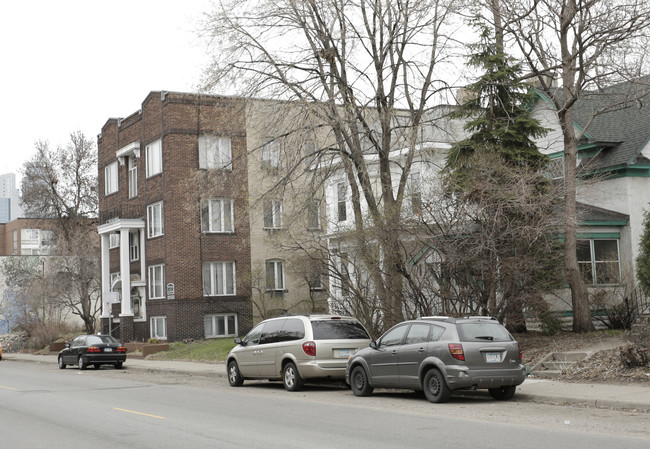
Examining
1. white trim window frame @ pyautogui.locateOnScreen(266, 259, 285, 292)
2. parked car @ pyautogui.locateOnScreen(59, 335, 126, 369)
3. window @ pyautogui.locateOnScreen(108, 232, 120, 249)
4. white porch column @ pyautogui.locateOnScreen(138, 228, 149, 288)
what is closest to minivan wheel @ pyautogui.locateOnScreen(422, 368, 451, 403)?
parked car @ pyautogui.locateOnScreen(59, 335, 126, 369)

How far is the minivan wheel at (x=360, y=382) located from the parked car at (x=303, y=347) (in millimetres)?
899

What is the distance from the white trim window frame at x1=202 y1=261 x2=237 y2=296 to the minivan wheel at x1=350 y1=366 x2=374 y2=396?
68.2 ft

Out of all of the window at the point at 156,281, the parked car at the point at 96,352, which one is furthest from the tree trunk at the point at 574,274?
the window at the point at 156,281

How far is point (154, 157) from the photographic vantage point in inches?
1460

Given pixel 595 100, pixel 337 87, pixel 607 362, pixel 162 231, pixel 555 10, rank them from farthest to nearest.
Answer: pixel 162 231
pixel 595 100
pixel 337 87
pixel 555 10
pixel 607 362

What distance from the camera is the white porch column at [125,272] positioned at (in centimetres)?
3791

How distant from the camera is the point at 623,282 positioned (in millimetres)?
24516

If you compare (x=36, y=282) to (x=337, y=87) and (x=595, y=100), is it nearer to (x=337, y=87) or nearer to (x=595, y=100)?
(x=337, y=87)

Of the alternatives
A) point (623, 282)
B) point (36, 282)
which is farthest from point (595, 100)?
point (36, 282)

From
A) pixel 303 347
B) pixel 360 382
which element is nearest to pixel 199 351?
pixel 303 347

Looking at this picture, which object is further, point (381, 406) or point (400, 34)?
point (400, 34)

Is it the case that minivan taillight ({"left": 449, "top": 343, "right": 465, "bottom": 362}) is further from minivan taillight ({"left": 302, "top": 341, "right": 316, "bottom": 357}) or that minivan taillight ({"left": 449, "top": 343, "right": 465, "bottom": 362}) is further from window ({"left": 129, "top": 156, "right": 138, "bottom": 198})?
window ({"left": 129, "top": 156, "right": 138, "bottom": 198})

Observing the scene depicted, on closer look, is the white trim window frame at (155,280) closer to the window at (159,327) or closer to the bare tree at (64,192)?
the window at (159,327)

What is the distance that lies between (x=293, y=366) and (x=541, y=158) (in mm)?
9495
